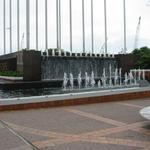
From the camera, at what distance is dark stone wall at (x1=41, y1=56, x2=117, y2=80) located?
65.4 ft

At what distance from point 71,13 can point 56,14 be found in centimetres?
115

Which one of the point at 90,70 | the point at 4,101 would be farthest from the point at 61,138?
the point at 90,70

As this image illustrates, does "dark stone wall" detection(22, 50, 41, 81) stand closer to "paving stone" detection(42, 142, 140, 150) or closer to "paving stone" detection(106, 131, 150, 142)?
"paving stone" detection(106, 131, 150, 142)

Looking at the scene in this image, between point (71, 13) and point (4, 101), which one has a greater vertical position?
point (71, 13)

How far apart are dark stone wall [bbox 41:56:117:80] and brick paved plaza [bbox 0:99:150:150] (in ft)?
37.4

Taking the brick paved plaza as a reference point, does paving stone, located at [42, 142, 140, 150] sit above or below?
below

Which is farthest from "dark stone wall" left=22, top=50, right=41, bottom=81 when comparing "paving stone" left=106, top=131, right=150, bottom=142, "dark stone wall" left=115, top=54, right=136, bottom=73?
"paving stone" left=106, top=131, right=150, bottom=142

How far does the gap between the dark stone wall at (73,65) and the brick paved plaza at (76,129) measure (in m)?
11.4

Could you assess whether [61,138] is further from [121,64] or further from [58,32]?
[58,32]

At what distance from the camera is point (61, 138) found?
534cm

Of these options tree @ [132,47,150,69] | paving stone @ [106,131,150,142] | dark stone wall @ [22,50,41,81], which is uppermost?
tree @ [132,47,150,69]

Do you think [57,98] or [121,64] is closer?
[57,98]

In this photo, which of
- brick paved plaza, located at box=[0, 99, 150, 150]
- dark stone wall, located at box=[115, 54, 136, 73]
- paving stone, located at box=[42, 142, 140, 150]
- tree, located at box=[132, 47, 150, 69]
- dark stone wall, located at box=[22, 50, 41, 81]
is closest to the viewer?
paving stone, located at box=[42, 142, 140, 150]

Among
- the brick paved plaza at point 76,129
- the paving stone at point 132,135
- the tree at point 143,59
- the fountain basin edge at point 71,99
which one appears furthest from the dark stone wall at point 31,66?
the tree at point 143,59
